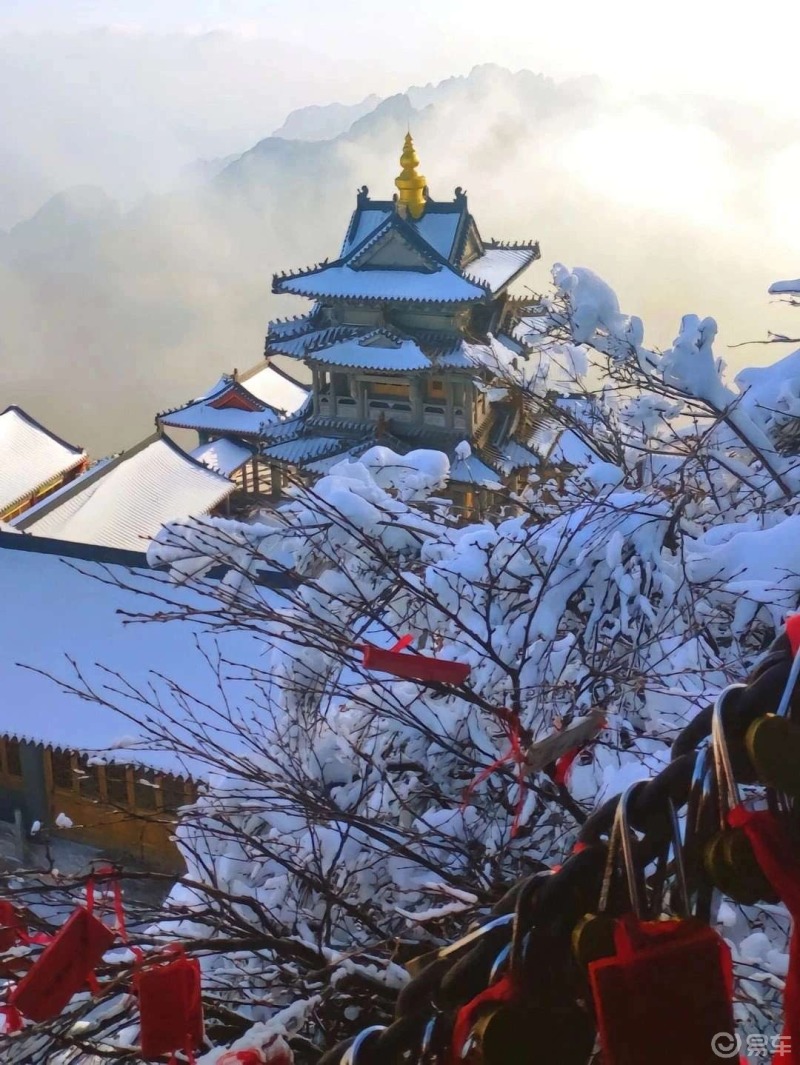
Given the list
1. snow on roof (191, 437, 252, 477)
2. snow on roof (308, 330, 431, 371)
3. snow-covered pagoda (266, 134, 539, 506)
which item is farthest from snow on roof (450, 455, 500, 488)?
snow on roof (191, 437, 252, 477)

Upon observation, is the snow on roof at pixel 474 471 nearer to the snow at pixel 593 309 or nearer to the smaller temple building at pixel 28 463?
the smaller temple building at pixel 28 463

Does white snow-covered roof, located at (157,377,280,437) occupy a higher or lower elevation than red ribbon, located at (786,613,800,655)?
higher

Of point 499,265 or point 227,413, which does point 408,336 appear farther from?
point 227,413

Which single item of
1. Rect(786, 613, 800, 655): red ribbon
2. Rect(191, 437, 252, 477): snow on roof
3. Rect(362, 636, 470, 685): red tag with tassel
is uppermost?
Rect(191, 437, 252, 477): snow on roof

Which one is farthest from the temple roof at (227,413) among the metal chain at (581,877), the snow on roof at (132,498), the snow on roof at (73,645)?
the metal chain at (581,877)

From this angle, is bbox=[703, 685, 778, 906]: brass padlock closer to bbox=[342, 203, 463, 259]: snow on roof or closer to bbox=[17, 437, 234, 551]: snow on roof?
bbox=[17, 437, 234, 551]: snow on roof

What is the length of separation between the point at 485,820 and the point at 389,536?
131 centimetres

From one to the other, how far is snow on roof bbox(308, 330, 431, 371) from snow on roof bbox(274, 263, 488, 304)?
64 cm

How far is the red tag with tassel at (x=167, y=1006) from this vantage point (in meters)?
2.01

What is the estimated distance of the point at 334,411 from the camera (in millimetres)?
14273

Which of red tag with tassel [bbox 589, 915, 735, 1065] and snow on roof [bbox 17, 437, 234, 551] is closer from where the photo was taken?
red tag with tassel [bbox 589, 915, 735, 1065]

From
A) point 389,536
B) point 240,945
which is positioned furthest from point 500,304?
point 240,945

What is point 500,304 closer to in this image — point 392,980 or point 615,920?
point 392,980

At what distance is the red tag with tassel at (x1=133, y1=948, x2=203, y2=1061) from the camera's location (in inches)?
79.3
